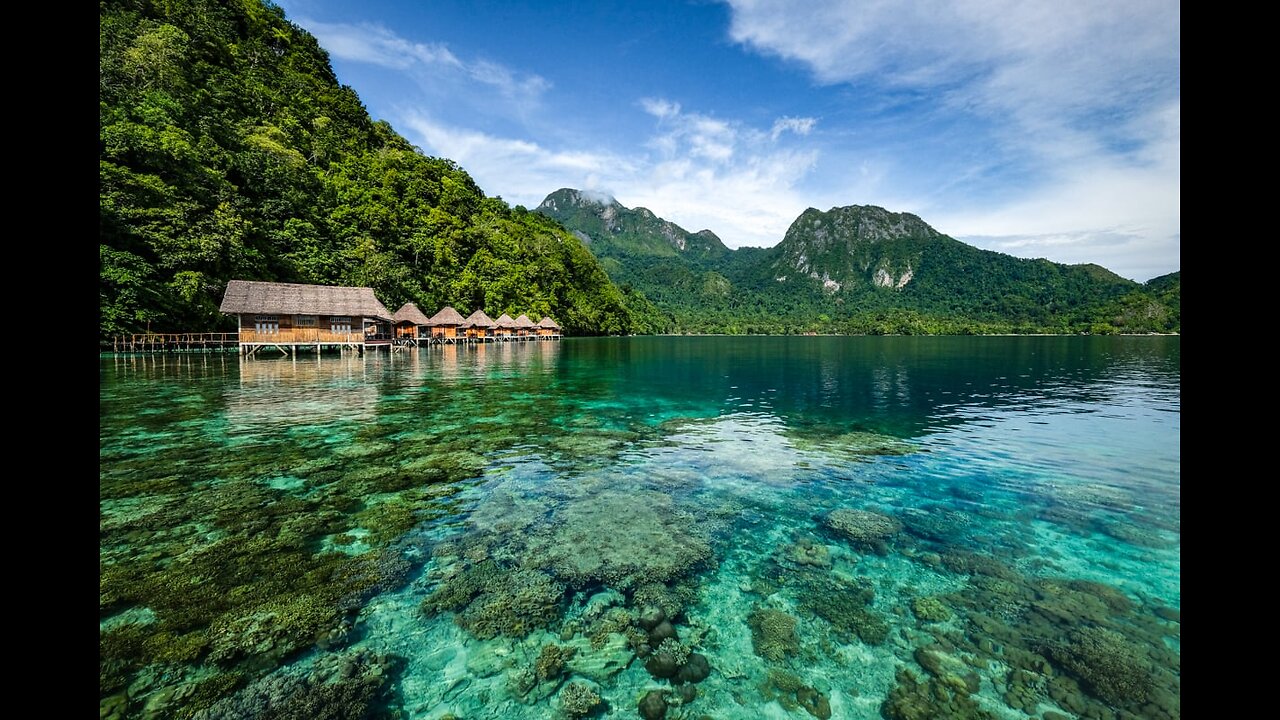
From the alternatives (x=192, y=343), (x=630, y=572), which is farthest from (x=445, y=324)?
(x=630, y=572)

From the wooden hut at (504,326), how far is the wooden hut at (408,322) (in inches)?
461

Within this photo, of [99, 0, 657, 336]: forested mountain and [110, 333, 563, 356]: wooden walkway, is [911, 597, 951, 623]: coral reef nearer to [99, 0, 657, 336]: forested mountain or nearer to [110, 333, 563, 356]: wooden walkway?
[99, 0, 657, 336]: forested mountain

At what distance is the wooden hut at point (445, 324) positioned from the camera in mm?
59812

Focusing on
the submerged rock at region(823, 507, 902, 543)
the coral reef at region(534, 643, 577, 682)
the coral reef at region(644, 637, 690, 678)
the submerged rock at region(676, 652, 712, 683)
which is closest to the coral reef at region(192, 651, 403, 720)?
the coral reef at region(534, 643, 577, 682)

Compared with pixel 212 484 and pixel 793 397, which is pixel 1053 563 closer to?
pixel 212 484

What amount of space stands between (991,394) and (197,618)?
2641 cm

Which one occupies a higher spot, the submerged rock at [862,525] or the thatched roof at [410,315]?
the thatched roof at [410,315]

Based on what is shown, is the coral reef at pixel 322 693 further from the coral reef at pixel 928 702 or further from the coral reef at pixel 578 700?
the coral reef at pixel 928 702

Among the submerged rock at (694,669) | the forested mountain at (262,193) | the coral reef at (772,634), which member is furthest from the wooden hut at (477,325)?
the submerged rock at (694,669)

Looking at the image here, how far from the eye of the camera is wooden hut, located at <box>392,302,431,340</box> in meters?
55.2

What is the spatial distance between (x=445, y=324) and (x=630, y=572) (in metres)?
58.8

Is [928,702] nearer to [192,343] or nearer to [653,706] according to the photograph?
[653,706]

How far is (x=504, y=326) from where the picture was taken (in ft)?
230
